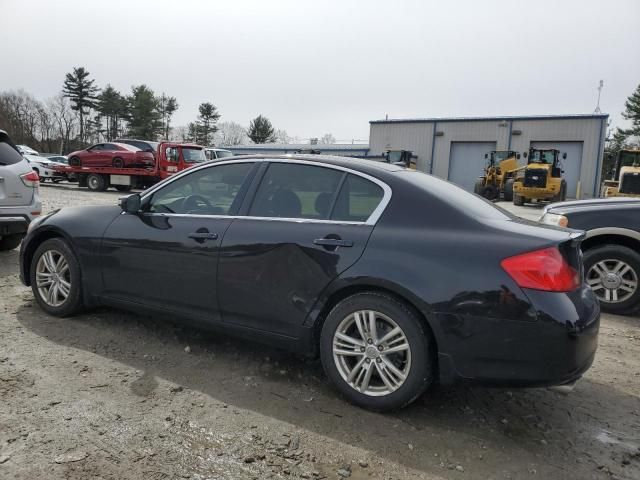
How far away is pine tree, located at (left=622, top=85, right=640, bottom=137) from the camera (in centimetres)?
5170

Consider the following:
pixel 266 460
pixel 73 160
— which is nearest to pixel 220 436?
pixel 266 460

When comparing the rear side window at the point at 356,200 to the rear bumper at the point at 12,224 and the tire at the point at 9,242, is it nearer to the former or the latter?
the rear bumper at the point at 12,224

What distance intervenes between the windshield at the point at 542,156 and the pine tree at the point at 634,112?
35.9 m

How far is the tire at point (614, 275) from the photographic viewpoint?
5.20m

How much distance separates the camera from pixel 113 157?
19.2m

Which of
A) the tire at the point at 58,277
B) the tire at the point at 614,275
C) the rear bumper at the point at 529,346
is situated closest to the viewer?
the rear bumper at the point at 529,346

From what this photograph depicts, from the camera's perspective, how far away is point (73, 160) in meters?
20.1

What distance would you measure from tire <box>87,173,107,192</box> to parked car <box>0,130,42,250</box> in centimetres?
1414

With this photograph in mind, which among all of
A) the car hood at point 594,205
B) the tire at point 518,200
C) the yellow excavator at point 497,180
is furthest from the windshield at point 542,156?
the car hood at point 594,205

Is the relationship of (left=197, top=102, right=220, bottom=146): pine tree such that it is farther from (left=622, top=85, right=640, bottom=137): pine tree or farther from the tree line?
(left=622, top=85, right=640, bottom=137): pine tree

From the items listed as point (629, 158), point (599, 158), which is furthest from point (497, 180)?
point (599, 158)

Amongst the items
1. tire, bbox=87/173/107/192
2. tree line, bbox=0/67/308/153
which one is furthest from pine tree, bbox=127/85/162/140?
tire, bbox=87/173/107/192

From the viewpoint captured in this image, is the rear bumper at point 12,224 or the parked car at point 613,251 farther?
the rear bumper at point 12,224

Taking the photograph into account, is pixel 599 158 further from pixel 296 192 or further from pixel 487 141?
pixel 296 192
